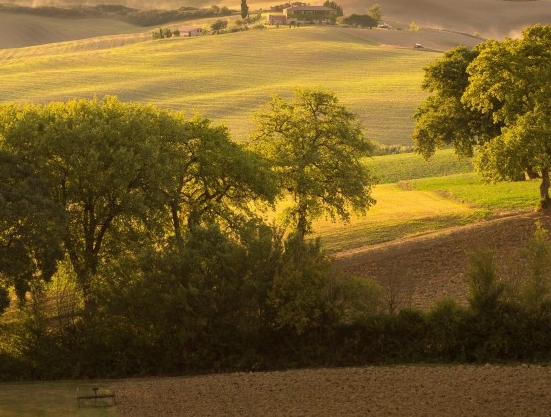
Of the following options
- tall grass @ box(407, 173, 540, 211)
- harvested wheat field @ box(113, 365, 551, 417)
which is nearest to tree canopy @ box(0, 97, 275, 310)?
harvested wheat field @ box(113, 365, 551, 417)

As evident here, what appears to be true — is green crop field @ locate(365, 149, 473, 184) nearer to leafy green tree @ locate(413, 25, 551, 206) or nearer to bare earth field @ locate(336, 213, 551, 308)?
leafy green tree @ locate(413, 25, 551, 206)

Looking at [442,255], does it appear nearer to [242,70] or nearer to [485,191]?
[485,191]

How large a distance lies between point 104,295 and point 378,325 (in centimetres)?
1202

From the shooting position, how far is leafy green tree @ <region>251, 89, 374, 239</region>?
5972 centimetres

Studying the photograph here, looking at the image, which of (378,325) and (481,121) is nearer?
(378,325)

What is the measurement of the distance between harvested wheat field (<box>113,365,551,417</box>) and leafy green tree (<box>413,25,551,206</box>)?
83.8 ft

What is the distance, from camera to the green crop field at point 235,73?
13162cm

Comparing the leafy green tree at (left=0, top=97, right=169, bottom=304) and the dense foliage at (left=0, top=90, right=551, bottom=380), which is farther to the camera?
the leafy green tree at (left=0, top=97, right=169, bottom=304)

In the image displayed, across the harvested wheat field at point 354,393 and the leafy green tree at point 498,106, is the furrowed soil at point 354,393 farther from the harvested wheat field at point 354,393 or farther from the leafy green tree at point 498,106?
the leafy green tree at point 498,106

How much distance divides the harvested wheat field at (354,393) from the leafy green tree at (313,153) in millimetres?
23250

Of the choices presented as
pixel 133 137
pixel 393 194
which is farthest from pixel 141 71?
pixel 133 137

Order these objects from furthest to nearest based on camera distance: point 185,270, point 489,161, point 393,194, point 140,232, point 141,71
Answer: point 141,71 → point 393,194 → point 489,161 → point 140,232 → point 185,270

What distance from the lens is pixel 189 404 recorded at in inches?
1315

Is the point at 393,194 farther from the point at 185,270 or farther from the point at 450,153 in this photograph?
the point at 185,270
